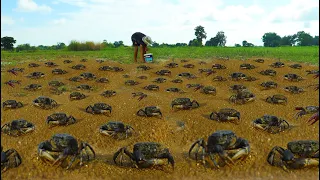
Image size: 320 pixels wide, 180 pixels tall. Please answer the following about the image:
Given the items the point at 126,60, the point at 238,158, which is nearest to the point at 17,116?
the point at 238,158

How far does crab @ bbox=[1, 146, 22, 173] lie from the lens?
38.3 ft

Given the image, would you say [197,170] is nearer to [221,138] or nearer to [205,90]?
[221,138]

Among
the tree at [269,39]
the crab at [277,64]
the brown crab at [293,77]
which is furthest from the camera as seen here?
the tree at [269,39]

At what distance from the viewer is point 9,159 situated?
12.4m

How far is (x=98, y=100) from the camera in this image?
21.4m

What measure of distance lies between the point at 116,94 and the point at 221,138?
12.0 meters

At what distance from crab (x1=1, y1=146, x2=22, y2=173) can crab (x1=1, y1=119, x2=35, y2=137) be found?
246 cm

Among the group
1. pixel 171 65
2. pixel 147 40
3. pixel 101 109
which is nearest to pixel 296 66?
pixel 171 65

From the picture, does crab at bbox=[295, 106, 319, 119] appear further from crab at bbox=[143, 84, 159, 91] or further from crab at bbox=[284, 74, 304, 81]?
crab at bbox=[143, 84, 159, 91]

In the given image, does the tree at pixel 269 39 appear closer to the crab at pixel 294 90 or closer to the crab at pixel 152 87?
the crab at pixel 294 90

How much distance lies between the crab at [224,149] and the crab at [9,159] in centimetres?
708

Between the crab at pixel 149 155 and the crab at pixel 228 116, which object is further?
the crab at pixel 228 116

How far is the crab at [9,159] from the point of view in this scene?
38.3 feet

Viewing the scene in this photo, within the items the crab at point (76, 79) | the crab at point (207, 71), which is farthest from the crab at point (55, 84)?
the crab at point (207, 71)
